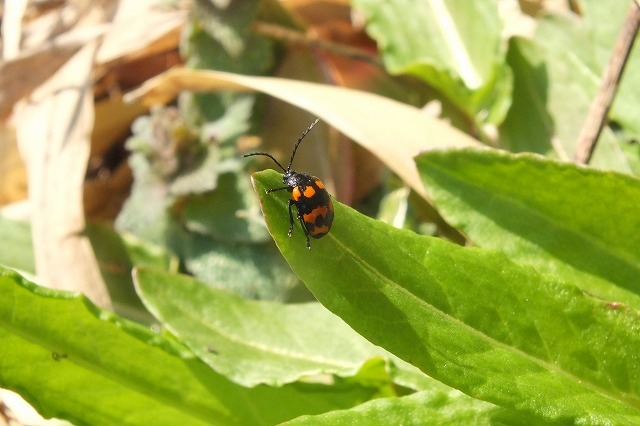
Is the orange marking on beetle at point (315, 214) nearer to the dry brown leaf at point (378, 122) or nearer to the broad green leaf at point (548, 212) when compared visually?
the broad green leaf at point (548, 212)

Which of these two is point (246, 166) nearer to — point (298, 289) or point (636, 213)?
point (298, 289)

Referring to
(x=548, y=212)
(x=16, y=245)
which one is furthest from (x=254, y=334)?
(x=16, y=245)

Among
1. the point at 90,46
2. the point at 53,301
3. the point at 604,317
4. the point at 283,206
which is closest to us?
the point at 283,206

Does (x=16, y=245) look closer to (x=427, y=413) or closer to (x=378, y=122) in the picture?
(x=378, y=122)

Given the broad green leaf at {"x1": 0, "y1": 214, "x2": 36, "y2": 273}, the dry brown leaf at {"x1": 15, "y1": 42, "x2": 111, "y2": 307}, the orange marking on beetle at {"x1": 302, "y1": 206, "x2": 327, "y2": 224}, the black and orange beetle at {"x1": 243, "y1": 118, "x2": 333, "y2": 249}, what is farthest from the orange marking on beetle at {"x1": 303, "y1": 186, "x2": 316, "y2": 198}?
the broad green leaf at {"x1": 0, "y1": 214, "x2": 36, "y2": 273}

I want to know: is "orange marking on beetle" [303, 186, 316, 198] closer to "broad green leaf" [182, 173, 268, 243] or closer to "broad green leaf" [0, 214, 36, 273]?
"broad green leaf" [182, 173, 268, 243]

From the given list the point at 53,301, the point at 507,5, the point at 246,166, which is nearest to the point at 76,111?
the point at 246,166
